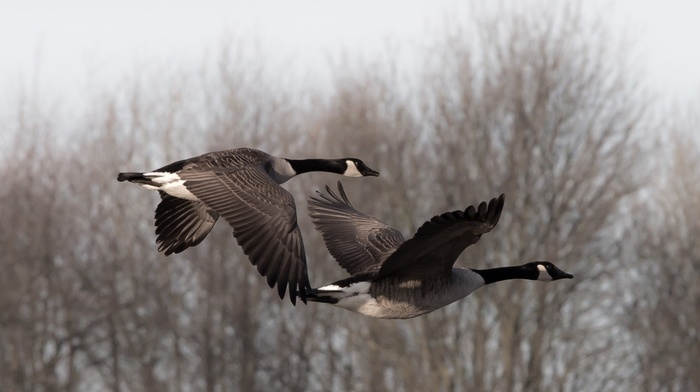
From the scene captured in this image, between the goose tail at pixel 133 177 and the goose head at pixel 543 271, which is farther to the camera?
the goose head at pixel 543 271

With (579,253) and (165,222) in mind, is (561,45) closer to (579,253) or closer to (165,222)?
(579,253)

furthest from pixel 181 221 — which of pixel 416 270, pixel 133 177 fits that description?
pixel 416 270

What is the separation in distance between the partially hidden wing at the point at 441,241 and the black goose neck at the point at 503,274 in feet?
2.65

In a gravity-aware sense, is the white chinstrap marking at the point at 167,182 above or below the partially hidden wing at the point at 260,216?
above

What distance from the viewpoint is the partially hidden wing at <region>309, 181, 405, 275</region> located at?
12.5m

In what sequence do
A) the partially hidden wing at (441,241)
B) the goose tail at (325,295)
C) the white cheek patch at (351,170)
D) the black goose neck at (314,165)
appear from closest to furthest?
the partially hidden wing at (441,241)
the goose tail at (325,295)
the black goose neck at (314,165)
the white cheek patch at (351,170)

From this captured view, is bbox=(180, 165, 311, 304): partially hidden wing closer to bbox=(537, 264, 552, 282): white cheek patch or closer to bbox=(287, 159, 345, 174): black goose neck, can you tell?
bbox=(287, 159, 345, 174): black goose neck

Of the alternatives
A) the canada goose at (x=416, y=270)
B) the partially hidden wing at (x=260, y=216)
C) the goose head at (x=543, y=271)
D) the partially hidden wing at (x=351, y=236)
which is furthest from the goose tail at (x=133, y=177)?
the goose head at (x=543, y=271)

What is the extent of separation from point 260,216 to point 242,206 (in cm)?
22

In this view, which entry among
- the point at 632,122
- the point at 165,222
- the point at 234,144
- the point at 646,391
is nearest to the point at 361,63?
the point at 234,144

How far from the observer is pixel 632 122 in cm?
2962

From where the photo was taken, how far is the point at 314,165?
13.2 meters

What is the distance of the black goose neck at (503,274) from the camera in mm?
12172

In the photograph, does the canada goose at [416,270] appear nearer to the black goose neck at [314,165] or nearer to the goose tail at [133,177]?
the black goose neck at [314,165]
